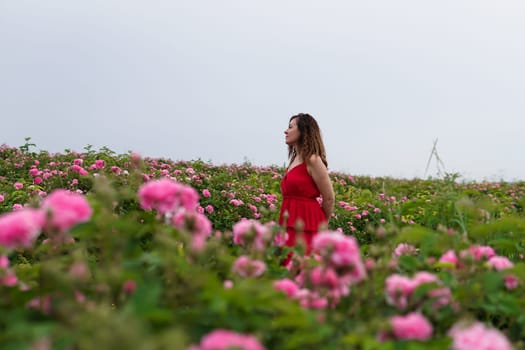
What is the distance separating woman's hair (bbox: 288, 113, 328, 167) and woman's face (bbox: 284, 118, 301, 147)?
0.11ft

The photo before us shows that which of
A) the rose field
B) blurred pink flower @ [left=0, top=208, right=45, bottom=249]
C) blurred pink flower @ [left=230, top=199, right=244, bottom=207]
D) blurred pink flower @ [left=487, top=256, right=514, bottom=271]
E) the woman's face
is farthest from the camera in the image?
blurred pink flower @ [left=230, top=199, right=244, bottom=207]

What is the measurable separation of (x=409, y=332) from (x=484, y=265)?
853 mm

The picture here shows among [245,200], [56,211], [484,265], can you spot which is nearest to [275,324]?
[56,211]

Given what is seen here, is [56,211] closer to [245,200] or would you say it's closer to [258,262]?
[258,262]

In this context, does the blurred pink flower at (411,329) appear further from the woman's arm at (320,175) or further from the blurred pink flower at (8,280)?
the woman's arm at (320,175)

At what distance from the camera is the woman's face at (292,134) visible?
211 inches

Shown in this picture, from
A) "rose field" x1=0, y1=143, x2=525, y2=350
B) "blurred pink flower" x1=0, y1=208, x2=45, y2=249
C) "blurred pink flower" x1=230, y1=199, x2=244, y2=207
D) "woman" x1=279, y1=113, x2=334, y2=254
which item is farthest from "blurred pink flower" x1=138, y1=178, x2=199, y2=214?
"blurred pink flower" x1=230, y1=199, x2=244, y2=207

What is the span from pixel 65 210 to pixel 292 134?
394 cm

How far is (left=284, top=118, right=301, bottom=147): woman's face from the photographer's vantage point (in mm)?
5363

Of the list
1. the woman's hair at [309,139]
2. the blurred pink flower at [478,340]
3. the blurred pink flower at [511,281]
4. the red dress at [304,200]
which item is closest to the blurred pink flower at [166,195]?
the blurred pink flower at [478,340]

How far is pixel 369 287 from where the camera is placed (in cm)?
196

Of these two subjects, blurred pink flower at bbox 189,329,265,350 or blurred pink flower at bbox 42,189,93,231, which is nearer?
blurred pink flower at bbox 189,329,265,350

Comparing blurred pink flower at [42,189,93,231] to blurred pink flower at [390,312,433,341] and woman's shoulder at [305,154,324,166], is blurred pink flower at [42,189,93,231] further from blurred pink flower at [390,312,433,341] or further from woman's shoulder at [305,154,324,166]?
woman's shoulder at [305,154,324,166]

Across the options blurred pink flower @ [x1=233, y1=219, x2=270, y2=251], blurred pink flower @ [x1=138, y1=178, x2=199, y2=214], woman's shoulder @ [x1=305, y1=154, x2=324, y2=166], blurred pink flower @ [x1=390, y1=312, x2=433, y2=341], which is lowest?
blurred pink flower @ [x1=390, y1=312, x2=433, y2=341]
